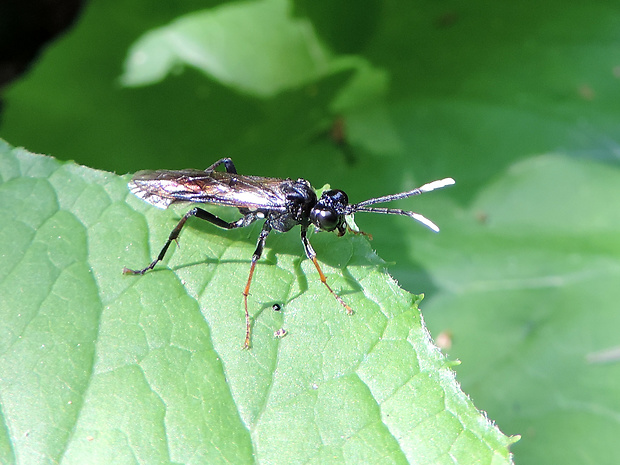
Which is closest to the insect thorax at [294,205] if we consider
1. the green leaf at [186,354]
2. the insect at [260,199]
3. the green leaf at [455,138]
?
the insect at [260,199]

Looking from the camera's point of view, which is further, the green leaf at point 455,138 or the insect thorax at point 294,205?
the green leaf at point 455,138

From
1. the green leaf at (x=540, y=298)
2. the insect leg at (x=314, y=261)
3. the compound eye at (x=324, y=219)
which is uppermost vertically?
the insect leg at (x=314, y=261)

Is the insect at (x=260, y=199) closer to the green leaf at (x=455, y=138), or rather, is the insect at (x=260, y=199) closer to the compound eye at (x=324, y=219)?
the compound eye at (x=324, y=219)

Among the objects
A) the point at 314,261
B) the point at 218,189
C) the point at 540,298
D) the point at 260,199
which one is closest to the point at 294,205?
the point at 260,199

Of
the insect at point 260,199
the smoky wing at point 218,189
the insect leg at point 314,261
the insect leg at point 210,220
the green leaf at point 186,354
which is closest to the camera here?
the green leaf at point 186,354

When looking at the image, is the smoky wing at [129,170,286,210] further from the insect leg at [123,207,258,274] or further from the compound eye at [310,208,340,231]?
the compound eye at [310,208,340,231]

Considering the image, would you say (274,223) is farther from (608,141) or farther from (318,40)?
(608,141)

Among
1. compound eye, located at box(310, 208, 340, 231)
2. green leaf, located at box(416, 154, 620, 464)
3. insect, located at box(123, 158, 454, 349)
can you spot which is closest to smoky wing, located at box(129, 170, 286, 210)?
insect, located at box(123, 158, 454, 349)

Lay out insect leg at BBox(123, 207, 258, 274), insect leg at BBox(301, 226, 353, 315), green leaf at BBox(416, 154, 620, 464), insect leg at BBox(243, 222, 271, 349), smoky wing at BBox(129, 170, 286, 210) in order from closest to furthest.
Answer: insect leg at BBox(243, 222, 271, 349)
insect leg at BBox(301, 226, 353, 315)
insect leg at BBox(123, 207, 258, 274)
smoky wing at BBox(129, 170, 286, 210)
green leaf at BBox(416, 154, 620, 464)

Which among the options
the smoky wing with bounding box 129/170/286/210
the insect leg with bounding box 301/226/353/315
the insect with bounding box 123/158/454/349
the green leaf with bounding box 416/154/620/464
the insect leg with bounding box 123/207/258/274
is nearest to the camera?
the insect leg with bounding box 301/226/353/315
